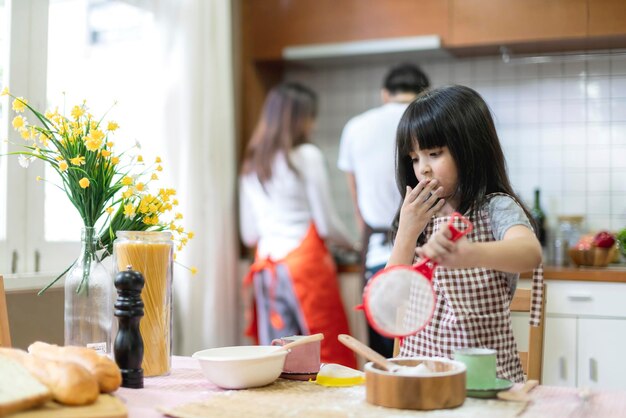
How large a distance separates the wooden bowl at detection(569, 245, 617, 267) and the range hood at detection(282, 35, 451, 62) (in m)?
0.98

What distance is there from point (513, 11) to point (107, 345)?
2300 mm

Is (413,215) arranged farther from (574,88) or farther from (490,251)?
(574,88)

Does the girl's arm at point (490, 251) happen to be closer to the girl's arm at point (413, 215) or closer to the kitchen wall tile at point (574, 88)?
the girl's arm at point (413, 215)

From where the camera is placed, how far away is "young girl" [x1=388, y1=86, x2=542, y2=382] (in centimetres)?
152

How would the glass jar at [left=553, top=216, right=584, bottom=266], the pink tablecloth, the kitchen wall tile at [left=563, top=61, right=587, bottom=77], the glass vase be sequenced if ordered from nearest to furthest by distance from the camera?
the pink tablecloth < the glass vase < the glass jar at [left=553, top=216, right=584, bottom=266] < the kitchen wall tile at [left=563, top=61, right=587, bottom=77]

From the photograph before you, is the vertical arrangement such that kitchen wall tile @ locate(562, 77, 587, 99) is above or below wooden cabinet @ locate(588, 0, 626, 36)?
below

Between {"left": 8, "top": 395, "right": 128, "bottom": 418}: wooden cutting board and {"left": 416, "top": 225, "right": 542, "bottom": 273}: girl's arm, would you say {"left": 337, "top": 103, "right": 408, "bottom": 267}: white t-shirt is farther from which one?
{"left": 8, "top": 395, "right": 128, "bottom": 418}: wooden cutting board

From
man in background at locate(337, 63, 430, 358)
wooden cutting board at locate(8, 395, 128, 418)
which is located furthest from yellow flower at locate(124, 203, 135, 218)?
man in background at locate(337, 63, 430, 358)

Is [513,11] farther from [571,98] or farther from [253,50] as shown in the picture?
[253,50]

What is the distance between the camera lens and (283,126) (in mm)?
3105

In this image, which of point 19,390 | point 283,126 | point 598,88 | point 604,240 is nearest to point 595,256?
point 604,240

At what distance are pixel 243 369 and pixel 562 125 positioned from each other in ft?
8.14

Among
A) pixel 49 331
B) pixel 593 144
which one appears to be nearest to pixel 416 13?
pixel 593 144

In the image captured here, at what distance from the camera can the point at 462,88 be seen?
1.59m
